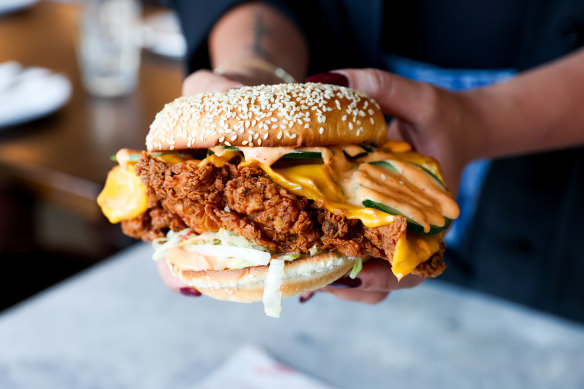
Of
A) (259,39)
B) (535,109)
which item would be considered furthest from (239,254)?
(535,109)

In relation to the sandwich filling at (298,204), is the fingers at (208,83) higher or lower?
higher

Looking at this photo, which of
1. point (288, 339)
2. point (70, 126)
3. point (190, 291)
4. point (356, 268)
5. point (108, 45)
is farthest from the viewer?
point (108, 45)

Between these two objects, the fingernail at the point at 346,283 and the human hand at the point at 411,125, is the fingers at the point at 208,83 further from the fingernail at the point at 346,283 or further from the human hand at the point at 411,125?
the fingernail at the point at 346,283

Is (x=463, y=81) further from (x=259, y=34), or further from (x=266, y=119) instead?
(x=266, y=119)

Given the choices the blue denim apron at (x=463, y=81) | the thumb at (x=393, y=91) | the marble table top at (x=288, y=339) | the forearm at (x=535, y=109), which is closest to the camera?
the thumb at (x=393, y=91)

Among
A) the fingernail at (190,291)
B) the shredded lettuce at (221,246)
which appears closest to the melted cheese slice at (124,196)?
the shredded lettuce at (221,246)

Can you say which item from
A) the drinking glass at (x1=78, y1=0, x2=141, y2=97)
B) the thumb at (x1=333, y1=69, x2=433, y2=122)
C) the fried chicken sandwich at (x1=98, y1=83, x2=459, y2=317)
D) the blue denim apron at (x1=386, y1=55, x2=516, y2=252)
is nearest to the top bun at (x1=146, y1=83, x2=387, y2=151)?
the fried chicken sandwich at (x1=98, y1=83, x2=459, y2=317)
